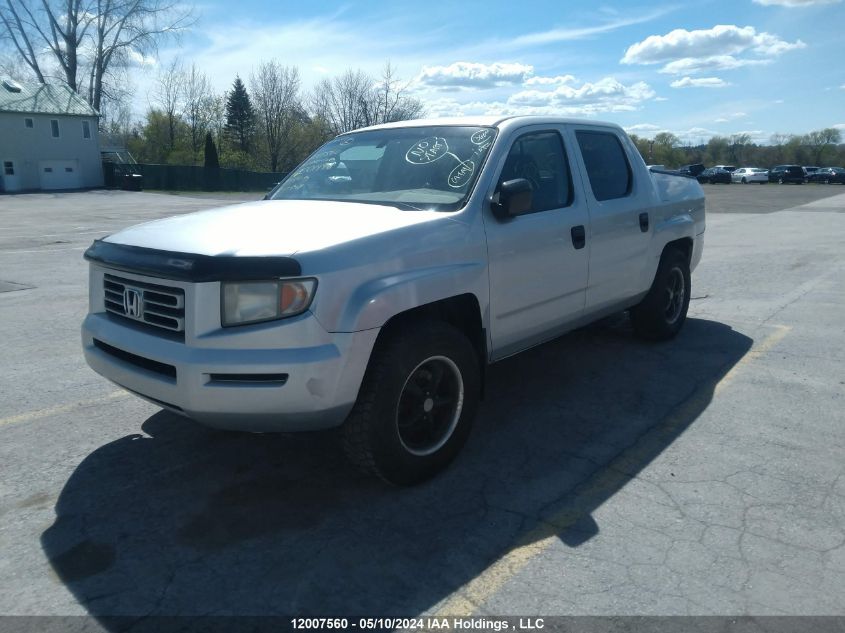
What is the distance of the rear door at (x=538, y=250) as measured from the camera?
4.03 metres

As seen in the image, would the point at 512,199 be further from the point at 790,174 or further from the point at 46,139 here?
the point at 790,174

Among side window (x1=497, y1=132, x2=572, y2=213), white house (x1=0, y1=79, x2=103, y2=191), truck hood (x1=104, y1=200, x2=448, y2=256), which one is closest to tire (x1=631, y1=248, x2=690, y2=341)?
side window (x1=497, y1=132, x2=572, y2=213)

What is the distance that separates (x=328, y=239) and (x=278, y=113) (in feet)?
219

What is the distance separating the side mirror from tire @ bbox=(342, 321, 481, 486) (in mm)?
760

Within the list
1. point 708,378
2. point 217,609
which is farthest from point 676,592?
point 708,378

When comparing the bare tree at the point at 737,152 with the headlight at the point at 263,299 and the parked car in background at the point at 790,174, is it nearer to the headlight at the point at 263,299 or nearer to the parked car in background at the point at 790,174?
the parked car in background at the point at 790,174

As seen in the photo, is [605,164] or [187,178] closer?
[605,164]

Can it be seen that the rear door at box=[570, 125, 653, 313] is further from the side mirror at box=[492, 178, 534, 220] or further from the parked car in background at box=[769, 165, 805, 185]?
the parked car in background at box=[769, 165, 805, 185]

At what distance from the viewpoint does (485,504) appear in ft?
11.4

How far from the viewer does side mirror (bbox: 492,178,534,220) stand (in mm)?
3852

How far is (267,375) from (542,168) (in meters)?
2.46

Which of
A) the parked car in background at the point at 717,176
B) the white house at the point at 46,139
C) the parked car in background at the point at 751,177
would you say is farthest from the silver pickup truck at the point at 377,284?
the parked car in background at the point at 751,177

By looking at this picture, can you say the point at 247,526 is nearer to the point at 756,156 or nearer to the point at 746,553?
the point at 746,553

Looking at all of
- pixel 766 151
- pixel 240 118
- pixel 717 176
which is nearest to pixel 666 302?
pixel 717 176
